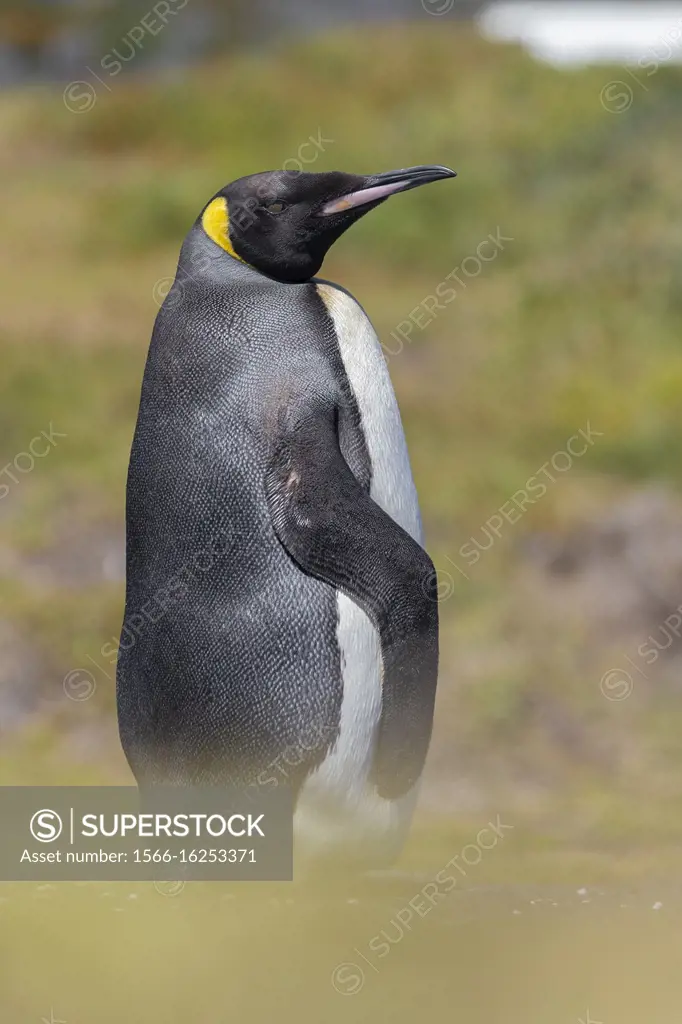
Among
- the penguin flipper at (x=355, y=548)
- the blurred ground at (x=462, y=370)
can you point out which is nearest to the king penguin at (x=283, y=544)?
the penguin flipper at (x=355, y=548)

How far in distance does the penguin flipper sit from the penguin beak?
37 centimetres

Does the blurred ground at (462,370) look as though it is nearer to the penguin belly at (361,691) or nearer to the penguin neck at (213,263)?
the penguin neck at (213,263)

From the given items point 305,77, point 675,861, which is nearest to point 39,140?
point 305,77

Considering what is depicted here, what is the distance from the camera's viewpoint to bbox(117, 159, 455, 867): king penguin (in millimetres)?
2734

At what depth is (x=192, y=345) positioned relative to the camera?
2.81 meters

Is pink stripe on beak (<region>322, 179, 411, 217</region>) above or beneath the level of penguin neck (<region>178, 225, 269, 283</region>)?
above

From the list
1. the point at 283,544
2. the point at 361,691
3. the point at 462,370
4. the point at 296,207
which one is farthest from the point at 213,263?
the point at 462,370

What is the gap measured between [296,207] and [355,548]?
2.14ft

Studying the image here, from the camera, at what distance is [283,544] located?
2740mm

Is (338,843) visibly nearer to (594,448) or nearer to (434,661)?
(434,661)

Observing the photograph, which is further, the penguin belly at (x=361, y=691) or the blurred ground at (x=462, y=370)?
the blurred ground at (x=462, y=370)

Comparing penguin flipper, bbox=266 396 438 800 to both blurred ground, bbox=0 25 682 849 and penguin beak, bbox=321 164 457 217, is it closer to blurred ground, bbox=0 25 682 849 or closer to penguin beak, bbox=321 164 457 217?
penguin beak, bbox=321 164 457 217

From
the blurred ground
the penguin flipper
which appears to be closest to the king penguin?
the penguin flipper

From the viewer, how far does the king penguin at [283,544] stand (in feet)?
8.97
